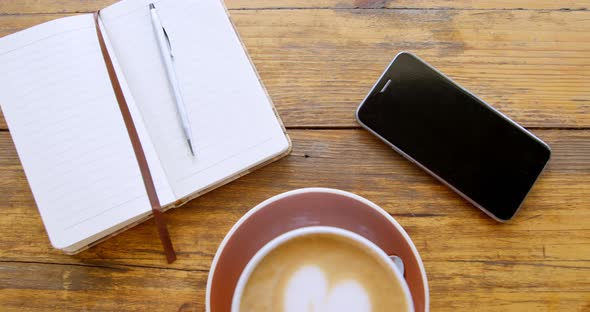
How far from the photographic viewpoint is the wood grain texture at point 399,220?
54 cm

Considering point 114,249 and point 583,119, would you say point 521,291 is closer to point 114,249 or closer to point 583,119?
point 583,119

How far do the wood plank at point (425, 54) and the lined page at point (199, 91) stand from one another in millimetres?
42

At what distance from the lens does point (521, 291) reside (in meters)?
0.53

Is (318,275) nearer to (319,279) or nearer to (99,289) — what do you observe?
(319,279)

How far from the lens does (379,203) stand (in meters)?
0.56

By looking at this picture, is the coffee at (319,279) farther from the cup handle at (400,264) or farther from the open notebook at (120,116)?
the open notebook at (120,116)

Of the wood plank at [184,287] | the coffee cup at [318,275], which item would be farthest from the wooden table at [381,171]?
the coffee cup at [318,275]

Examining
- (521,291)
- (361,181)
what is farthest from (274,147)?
(521,291)

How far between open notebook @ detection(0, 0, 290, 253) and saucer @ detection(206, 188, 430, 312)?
0.09 metres

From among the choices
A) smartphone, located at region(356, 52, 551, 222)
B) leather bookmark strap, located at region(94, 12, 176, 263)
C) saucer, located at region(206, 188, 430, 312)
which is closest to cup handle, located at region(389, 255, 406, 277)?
saucer, located at region(206, 188, 430, 312)

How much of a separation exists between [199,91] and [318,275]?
277 millimetres

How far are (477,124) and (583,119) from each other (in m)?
0.14

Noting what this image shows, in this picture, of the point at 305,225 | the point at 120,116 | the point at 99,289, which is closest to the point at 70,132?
the point at 120,116

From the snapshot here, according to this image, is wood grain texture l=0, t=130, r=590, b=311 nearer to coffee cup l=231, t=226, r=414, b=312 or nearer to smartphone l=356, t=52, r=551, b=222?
smartphone l=356, t=52, r=551, b=222
